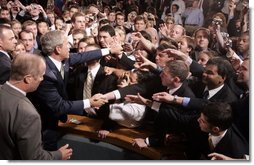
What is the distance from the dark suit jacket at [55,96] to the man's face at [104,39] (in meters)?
0.07

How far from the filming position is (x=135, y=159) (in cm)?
277

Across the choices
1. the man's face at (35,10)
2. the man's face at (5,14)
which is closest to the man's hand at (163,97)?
the man's face at (35,10)

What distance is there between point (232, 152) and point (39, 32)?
64.0 inches

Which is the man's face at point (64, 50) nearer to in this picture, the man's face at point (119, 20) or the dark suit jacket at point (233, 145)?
the man's face at point (119, 20)

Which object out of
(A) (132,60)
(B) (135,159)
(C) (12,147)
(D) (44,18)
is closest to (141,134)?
(B) (135,159)

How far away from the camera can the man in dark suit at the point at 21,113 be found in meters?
2.35

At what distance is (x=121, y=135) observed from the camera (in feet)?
9.02

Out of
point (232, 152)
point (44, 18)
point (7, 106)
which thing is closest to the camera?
point (7, 106)

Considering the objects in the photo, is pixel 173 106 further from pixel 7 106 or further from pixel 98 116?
pixel 7 106

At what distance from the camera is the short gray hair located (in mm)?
2695

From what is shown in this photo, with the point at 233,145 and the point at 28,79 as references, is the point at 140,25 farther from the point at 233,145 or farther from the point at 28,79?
the point at 233,145

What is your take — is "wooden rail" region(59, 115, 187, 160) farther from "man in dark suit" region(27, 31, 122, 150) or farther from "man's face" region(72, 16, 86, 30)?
"man's face" region(72, 16, 86, 30)

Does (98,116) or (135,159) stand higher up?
(98,116)

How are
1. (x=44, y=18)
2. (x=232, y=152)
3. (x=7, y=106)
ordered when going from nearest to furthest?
(x=7, y=106)
(x=232, y=152)
(x=44, y=18)
